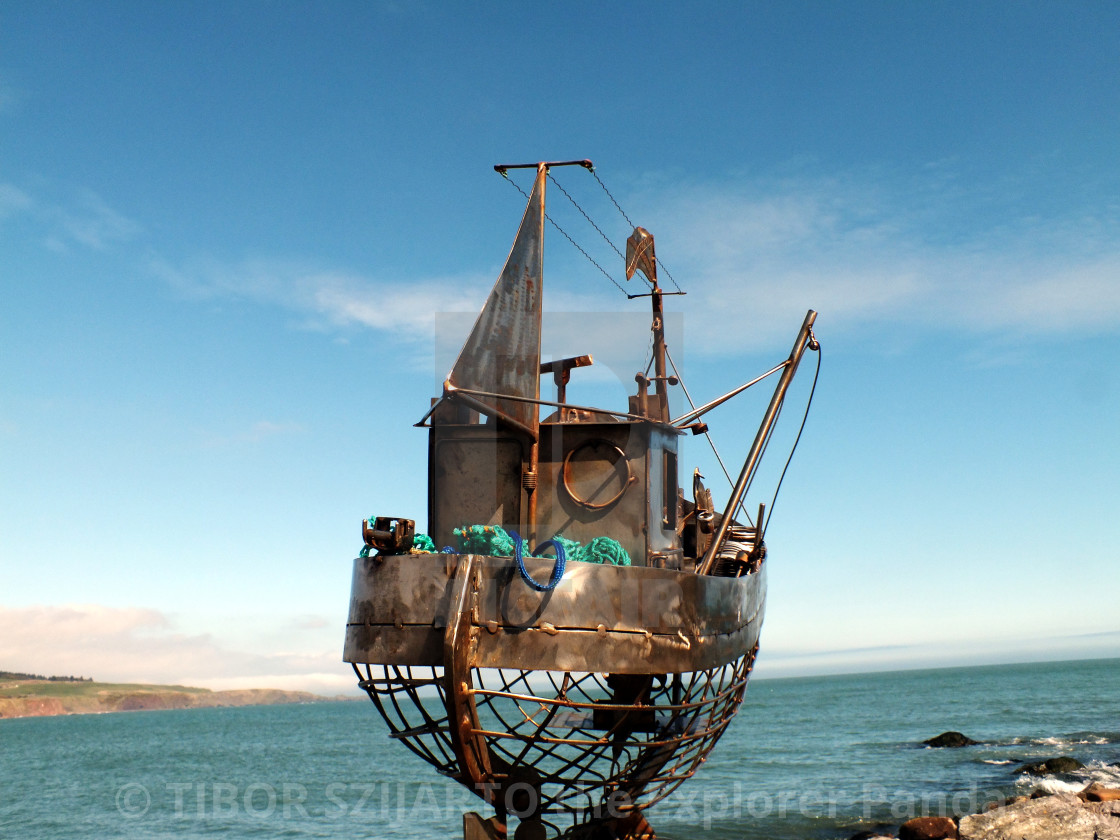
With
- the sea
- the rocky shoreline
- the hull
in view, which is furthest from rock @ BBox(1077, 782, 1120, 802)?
the hull

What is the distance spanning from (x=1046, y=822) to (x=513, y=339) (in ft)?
48.0

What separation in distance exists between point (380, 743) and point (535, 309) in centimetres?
6936

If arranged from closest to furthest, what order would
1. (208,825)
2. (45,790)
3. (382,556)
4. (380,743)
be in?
(382,556), (208,825), (45,790), (380,743)

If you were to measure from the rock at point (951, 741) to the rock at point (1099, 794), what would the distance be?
73.8 ft

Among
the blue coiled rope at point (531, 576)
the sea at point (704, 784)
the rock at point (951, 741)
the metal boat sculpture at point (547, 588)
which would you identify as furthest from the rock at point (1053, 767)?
the blue coiled rope at point (531, 576)

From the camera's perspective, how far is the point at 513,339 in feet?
40.4

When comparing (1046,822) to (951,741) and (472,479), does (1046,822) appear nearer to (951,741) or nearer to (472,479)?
(472,479)

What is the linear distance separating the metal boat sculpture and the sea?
1263cm

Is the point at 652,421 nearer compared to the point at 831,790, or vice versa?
the point at 652,421

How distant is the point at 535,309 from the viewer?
12.5 meters

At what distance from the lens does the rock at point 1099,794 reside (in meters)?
21.3

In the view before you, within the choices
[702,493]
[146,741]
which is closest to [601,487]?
[702,493]

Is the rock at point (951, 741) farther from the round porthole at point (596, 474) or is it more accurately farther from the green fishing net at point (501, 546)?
the green fishing net at point (501, 546)

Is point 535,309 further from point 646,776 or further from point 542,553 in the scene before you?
point 646,776
